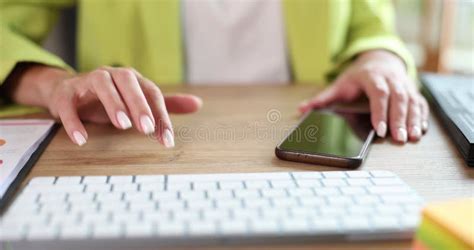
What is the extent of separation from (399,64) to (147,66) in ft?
1.43

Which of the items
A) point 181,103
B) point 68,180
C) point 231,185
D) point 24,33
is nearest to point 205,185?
point 231,185

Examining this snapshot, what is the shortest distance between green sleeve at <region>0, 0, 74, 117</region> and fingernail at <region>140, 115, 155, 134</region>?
245mm

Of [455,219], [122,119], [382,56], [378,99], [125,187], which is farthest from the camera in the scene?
[382,56]

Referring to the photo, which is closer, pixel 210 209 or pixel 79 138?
pixel 210 209

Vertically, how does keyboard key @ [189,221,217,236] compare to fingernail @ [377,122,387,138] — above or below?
above

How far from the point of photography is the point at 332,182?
0.44 metres

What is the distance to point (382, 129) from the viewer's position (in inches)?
23.0

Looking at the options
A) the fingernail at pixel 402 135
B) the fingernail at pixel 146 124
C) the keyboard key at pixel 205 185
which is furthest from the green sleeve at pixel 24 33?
the fingernail at pixel 402 135

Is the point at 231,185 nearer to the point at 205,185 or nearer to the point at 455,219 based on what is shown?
the point at 205,185

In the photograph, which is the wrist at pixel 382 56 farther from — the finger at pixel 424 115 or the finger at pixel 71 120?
the finger at pixel 71 120

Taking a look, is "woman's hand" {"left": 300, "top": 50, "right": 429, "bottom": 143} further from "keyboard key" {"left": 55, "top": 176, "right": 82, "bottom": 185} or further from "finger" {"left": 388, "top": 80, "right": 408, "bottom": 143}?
"keyboard key" {"left": 55, "top": 176, "right": 82, "bottom": 185}

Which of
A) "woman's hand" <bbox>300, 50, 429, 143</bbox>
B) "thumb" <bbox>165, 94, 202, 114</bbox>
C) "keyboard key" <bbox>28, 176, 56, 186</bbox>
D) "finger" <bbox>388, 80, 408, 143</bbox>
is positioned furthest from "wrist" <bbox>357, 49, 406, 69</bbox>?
"keyboard key" <bbox>28, 176, 56, 186</bbox>

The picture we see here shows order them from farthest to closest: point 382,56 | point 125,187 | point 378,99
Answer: point 382,56, point 378,99, point 125,187

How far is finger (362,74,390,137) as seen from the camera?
1.95 feet
